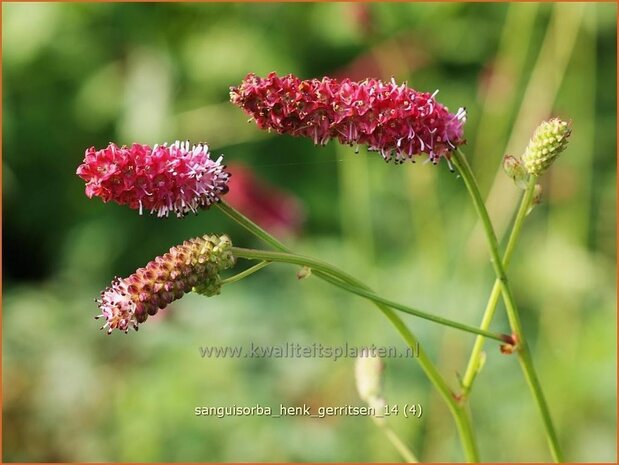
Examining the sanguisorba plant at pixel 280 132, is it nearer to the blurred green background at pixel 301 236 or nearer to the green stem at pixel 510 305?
the green stem at pixel 510 305

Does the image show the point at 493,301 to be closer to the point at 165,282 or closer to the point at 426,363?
the point at 426,363

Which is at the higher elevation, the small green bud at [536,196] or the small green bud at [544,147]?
the small green bud at [544,147]

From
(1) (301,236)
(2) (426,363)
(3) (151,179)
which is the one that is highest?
(1) (301,236)

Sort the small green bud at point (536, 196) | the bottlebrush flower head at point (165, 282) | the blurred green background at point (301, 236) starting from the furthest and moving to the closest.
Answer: the blurred green background at point (301, 236)
the small green bud at point (536, 196)
the bottlebrush flower head at point (165, 282)

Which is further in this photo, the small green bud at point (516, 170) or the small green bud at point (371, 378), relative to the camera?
the small green bud at point (371, 378)

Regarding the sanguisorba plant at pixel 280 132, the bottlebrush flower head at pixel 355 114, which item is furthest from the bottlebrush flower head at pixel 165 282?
the bottlebrush flower head at pixel 355 114

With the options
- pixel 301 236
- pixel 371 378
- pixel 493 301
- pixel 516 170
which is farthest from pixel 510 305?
pixel 301 236

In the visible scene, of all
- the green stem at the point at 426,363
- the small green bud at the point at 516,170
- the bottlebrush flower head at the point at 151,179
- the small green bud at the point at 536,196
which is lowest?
the green stem at the point at 426,363

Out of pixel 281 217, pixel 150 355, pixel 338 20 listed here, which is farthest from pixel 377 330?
pixel 338 20
